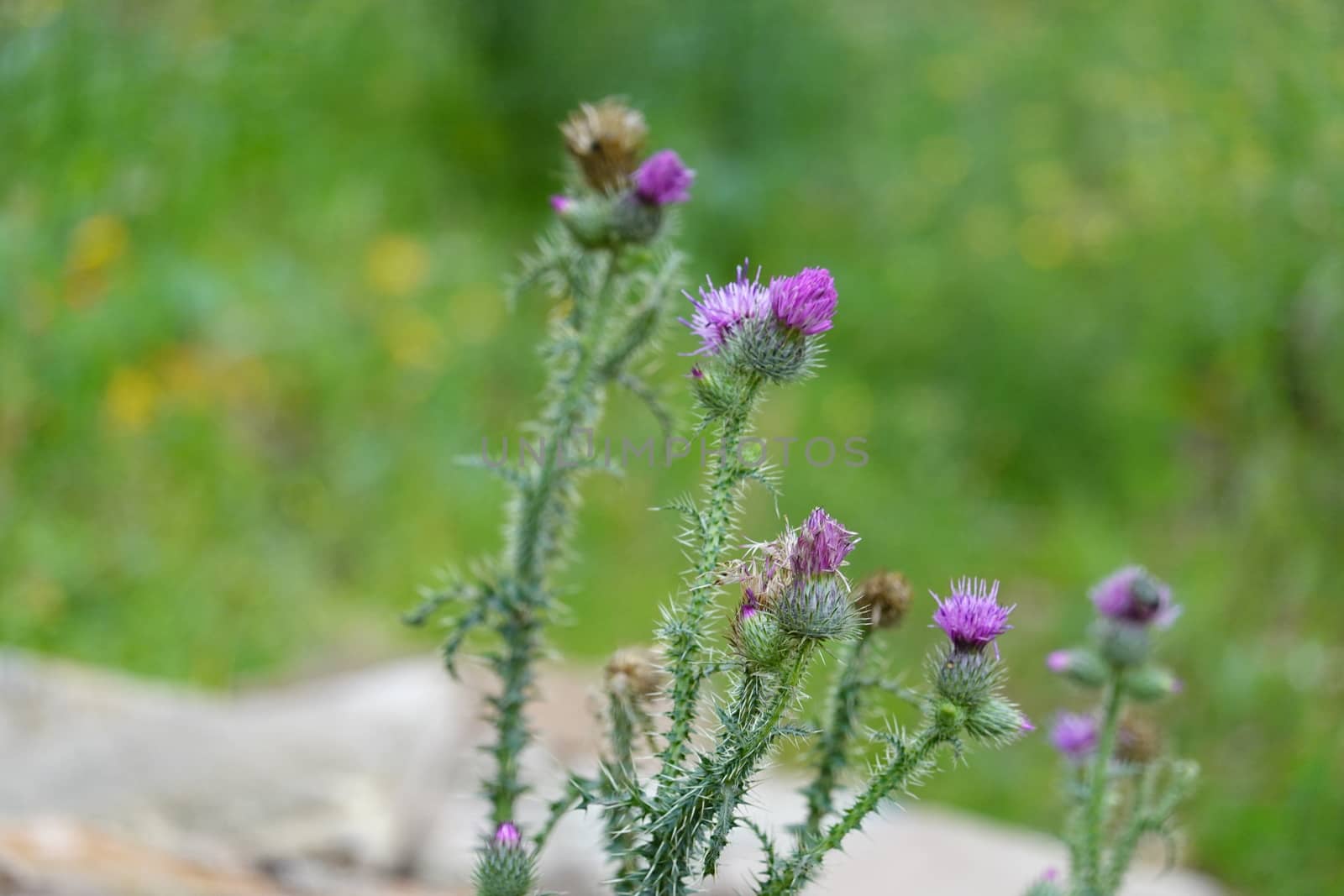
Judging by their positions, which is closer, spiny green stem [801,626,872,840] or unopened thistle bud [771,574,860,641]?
unopened thistle bud [771,574,860,641]

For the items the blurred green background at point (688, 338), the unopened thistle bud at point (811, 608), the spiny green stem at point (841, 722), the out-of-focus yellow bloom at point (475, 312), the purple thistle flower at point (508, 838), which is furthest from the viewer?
the out-of-focus yellow bloom at point (475, 312)

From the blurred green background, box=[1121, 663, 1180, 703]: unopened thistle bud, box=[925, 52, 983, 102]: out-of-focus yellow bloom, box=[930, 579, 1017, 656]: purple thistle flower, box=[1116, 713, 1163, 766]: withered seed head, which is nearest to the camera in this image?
box=[930, 579, 1017, 656]: purple thistle flower

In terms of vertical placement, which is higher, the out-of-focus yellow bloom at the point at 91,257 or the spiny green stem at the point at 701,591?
the out-of-focus yellow bloom at the point at 91,257

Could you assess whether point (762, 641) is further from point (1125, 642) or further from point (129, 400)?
point (129, 400)

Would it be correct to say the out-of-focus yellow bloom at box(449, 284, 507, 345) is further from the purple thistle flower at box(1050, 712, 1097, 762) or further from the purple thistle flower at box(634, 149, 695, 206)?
the purple thistle flower at box(1050, 712, 1097, 762)

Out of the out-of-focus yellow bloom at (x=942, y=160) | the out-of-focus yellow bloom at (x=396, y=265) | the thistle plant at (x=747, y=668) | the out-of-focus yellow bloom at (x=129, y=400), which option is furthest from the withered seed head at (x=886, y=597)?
the out-of-focus yellow bloom at (x=942, y=160)

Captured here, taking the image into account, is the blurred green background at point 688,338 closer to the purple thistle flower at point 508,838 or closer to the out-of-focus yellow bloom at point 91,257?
the out-of-focus yellow bloom at point 91,257

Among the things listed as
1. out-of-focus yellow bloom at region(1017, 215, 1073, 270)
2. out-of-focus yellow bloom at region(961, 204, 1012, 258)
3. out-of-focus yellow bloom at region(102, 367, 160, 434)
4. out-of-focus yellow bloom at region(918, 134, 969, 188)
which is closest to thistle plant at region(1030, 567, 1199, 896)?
out-of-focus yellow bloom at region(102, 367, 160, 434)
